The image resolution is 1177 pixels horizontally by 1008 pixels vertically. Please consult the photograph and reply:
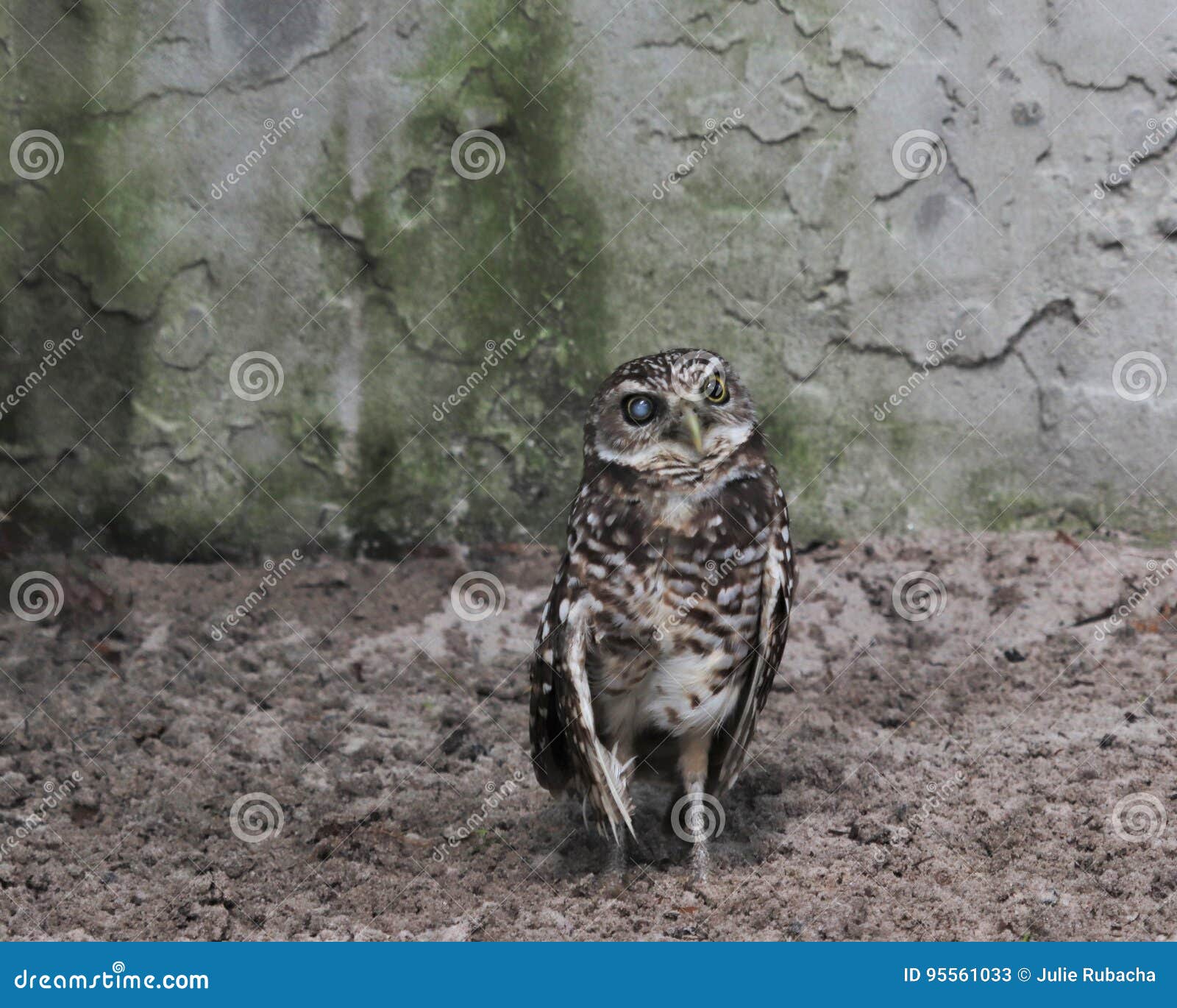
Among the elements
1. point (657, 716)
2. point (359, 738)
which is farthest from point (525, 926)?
point (359, 738)

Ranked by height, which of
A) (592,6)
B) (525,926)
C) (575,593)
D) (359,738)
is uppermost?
(592,6)

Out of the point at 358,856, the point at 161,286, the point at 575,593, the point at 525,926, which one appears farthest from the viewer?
the point at 161,286

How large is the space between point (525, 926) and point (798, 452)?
→ 10.0 feet

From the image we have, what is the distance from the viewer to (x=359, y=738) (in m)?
4.77

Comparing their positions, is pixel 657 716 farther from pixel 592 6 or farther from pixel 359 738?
pixel 592 6

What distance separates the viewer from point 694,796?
12.5ft

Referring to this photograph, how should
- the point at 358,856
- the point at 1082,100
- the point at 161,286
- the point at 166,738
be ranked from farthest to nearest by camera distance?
1. the point at 161,286
2. the point at 1082,100
3. the point at 166,738
4. the point at 358,856
